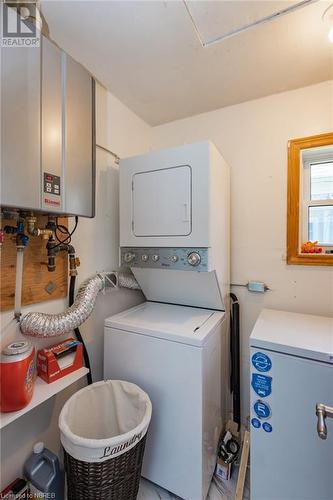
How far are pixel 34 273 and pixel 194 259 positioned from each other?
3.22 ft

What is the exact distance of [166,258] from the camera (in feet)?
5.25

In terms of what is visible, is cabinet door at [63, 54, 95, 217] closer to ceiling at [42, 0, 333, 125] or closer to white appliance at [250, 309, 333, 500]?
ceiling at [42, 0, 333, 125]

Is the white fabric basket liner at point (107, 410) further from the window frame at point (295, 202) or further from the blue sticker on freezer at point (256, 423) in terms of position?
the window frame at point (295, 202)

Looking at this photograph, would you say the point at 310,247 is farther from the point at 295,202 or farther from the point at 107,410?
the point at 107,410

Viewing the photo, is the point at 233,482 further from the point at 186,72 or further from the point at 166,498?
the point at 186,72

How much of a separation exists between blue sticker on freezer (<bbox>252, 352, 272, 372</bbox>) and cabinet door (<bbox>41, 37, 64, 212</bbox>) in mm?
1339

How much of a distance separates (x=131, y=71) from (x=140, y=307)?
1.84 metres

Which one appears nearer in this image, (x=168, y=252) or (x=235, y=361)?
(x=168, y=252)

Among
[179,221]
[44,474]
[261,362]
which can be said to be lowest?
[44,474]

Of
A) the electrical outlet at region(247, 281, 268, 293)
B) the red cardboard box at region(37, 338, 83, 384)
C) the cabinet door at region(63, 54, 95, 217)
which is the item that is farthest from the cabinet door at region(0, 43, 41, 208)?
the electrical outlet at region(247, 281, 268, 293)

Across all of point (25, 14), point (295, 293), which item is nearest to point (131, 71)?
point (25, 14)

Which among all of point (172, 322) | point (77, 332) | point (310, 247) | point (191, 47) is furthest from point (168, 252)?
point (191, 47)

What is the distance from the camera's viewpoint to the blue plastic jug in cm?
124

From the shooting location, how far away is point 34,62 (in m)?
1.04
